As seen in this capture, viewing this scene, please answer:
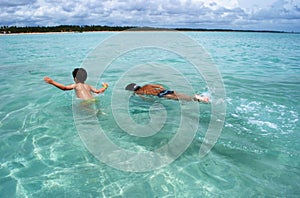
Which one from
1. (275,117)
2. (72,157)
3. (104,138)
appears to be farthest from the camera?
(275,117)

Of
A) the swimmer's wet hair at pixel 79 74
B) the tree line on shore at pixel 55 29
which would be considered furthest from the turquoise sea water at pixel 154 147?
the tree line on shore at pixel 55 29

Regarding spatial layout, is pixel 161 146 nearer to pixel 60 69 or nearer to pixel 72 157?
pixel 72 157

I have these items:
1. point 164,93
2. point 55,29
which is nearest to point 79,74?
point 164,93

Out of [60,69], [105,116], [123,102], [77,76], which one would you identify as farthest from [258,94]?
[60,69]

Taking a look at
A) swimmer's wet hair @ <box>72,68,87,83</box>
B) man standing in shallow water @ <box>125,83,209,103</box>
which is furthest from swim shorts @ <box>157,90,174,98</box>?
swimmer's wet hair @ <box>72,68,87,83</box>

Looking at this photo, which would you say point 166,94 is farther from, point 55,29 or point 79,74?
point 55,29

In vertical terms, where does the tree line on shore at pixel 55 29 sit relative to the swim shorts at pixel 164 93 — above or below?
above

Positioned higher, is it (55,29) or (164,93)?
(55,29)

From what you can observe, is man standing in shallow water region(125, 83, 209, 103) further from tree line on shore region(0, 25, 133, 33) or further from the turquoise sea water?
tree line on shore region(0, 25, 133, 33)

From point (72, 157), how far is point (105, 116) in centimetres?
211

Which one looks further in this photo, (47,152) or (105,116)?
(105,116)

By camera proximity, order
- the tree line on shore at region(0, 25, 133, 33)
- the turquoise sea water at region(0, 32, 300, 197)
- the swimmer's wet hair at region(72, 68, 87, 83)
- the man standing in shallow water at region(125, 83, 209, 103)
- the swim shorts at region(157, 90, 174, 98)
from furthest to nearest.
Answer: the tree line on shore at region(0, 25, 133, 33) → the swim shorts at region(157, 90, 174, 98) → the man standing in shallow water at region(125, 83, 209, 103) → the swimmer's wet hair at region(72, 68, 87, 83) → the turquoise sea water at region(0, 32, 300, 197)

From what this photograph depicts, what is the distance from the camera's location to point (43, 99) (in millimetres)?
8227

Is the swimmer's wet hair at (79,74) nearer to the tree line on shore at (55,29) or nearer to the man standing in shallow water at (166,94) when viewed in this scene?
the man standing in shallow water at (166,94)
